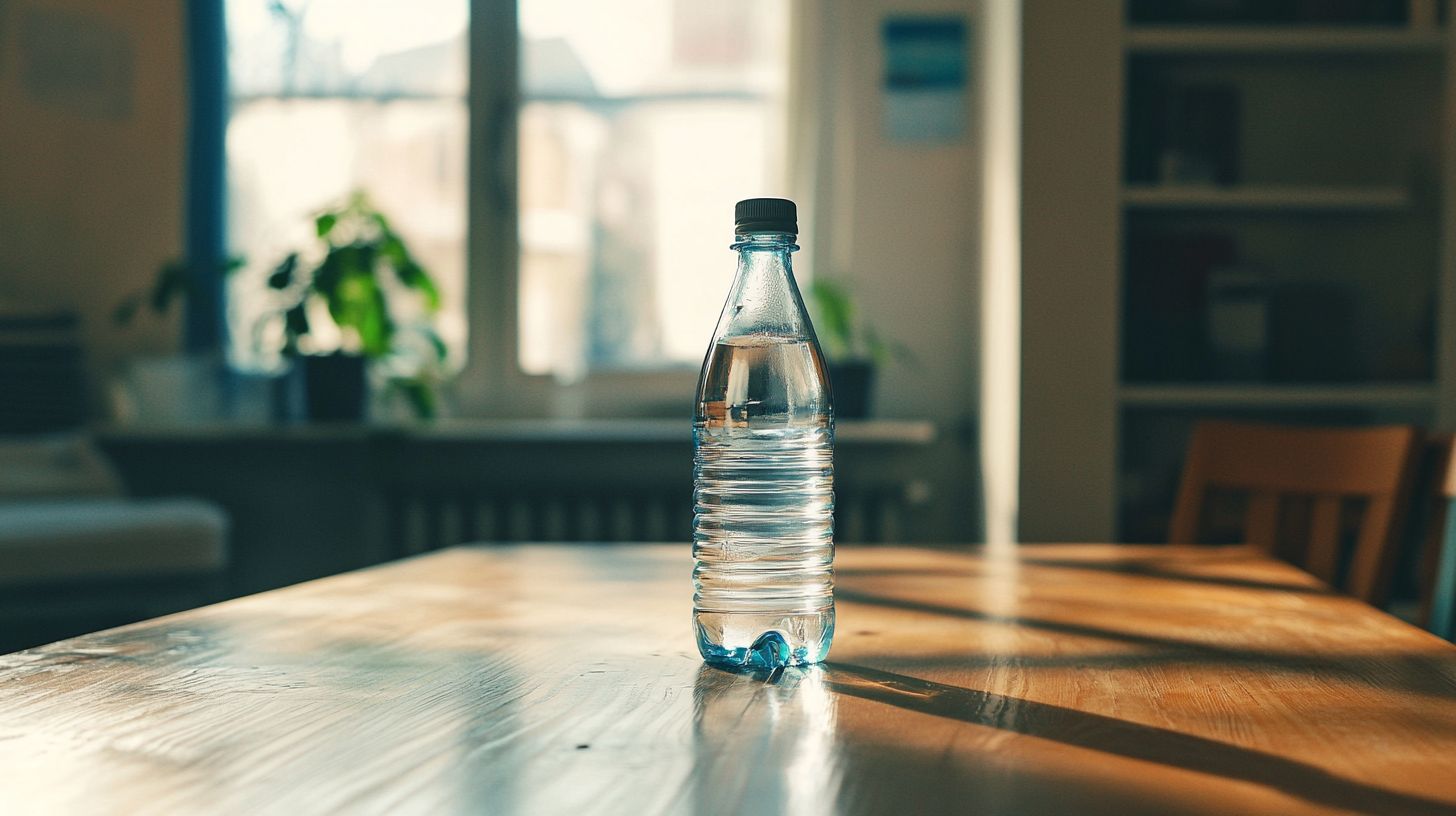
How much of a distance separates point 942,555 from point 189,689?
0.86 meters

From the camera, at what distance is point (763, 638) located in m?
0.76

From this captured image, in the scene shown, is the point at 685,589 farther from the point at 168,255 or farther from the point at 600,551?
the point at 168,255

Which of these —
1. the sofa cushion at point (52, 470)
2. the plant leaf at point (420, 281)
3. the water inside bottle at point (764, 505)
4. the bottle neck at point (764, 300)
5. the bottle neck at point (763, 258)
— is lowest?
the sofa cushion at point (52, 470)

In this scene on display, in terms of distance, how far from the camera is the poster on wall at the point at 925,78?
113 inches

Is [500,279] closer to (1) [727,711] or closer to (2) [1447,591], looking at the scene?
(2) [1447,591]

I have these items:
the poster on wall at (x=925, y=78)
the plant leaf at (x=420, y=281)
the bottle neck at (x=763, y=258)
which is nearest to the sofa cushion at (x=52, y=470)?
the plant leaf at (x=420, y=281)

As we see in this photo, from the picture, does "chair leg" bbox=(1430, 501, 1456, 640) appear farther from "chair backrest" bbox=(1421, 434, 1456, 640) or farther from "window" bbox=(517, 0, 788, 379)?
"window" bbox=(517, 0, 788, 379)

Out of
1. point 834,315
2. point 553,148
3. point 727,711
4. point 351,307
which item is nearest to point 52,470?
point 351,307

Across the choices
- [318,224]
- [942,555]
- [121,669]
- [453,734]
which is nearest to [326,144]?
[318,224]

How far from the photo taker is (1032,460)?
2375 millimetres

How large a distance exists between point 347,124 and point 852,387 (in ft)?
4.90

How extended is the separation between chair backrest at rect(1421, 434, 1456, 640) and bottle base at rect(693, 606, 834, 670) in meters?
0.80

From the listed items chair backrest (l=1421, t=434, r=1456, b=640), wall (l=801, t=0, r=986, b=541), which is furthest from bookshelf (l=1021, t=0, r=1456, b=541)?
chair backrest (l=1421, t=434, r=1456, b=640)

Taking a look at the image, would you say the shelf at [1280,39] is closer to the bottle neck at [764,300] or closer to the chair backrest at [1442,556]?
the chair backrest at [1442,556]
